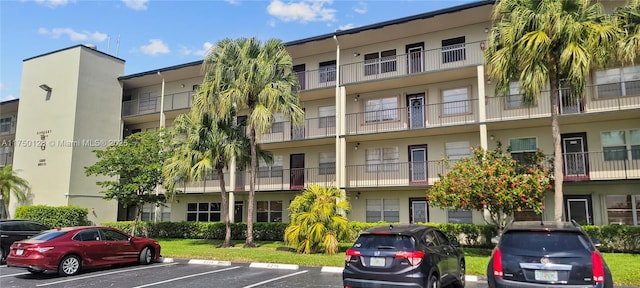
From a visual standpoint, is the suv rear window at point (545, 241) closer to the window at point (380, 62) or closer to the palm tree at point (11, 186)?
the window at point (380, 62)

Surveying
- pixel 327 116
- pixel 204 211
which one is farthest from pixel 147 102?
pixel 327 116

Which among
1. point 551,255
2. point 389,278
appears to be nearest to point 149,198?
point 389,278

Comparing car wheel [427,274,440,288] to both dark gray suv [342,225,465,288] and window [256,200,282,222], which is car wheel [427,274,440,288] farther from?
window [256,200,282,222]

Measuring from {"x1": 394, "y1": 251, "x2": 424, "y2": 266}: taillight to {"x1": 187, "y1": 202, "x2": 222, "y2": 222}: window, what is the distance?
2082 centimetres

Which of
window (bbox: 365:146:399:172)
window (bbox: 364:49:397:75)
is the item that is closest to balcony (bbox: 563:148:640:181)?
window (bbox: 365:146:399:172)

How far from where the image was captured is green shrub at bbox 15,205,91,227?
24438 mm

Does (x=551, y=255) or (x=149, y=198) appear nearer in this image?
(x=551, y=255)

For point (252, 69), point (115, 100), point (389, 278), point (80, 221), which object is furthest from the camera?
point (115, 100)

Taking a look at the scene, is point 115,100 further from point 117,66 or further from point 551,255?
point 551,255

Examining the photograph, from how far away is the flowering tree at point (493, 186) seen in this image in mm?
14898

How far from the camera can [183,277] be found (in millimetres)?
11359

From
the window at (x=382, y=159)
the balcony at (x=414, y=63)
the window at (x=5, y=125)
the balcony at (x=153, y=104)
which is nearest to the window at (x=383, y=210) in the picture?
the window at (x=382, y=159)

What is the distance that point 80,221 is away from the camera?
25344 millimetres

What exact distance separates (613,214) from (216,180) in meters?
20.8
